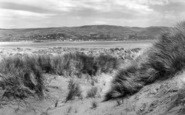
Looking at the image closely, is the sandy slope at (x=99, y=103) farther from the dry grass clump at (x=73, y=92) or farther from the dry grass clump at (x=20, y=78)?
the dry grass clump at (x=20, y=78)

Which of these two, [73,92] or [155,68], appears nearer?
[155,68]

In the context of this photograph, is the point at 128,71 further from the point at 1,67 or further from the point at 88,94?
the point at 1,67

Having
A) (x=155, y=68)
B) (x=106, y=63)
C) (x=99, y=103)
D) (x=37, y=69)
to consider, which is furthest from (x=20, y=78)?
(x=106, y=63)

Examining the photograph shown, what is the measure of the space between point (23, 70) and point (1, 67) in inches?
29.3

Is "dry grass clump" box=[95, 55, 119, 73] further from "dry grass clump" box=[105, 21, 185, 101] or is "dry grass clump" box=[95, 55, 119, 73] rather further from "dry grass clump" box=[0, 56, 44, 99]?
"dry grass clump" box=[105, 21, 185, 101]

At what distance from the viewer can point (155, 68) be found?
270 inches

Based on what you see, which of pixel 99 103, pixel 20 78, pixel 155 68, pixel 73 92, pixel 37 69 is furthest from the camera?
pixel 37 69

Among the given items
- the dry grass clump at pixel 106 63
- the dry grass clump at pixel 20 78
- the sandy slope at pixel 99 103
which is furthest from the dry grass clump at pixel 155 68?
the dry grass clump at pixel 106 63

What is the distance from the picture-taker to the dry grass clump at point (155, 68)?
21.3 ft

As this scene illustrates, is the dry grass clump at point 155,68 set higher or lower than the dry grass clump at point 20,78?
higher

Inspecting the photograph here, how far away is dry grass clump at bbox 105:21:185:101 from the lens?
6.48m

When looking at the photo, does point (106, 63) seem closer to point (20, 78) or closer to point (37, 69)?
point (37, 69)

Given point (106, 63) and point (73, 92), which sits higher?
point (106, 63)

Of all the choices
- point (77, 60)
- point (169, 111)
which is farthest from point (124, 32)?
point (169, 111)
